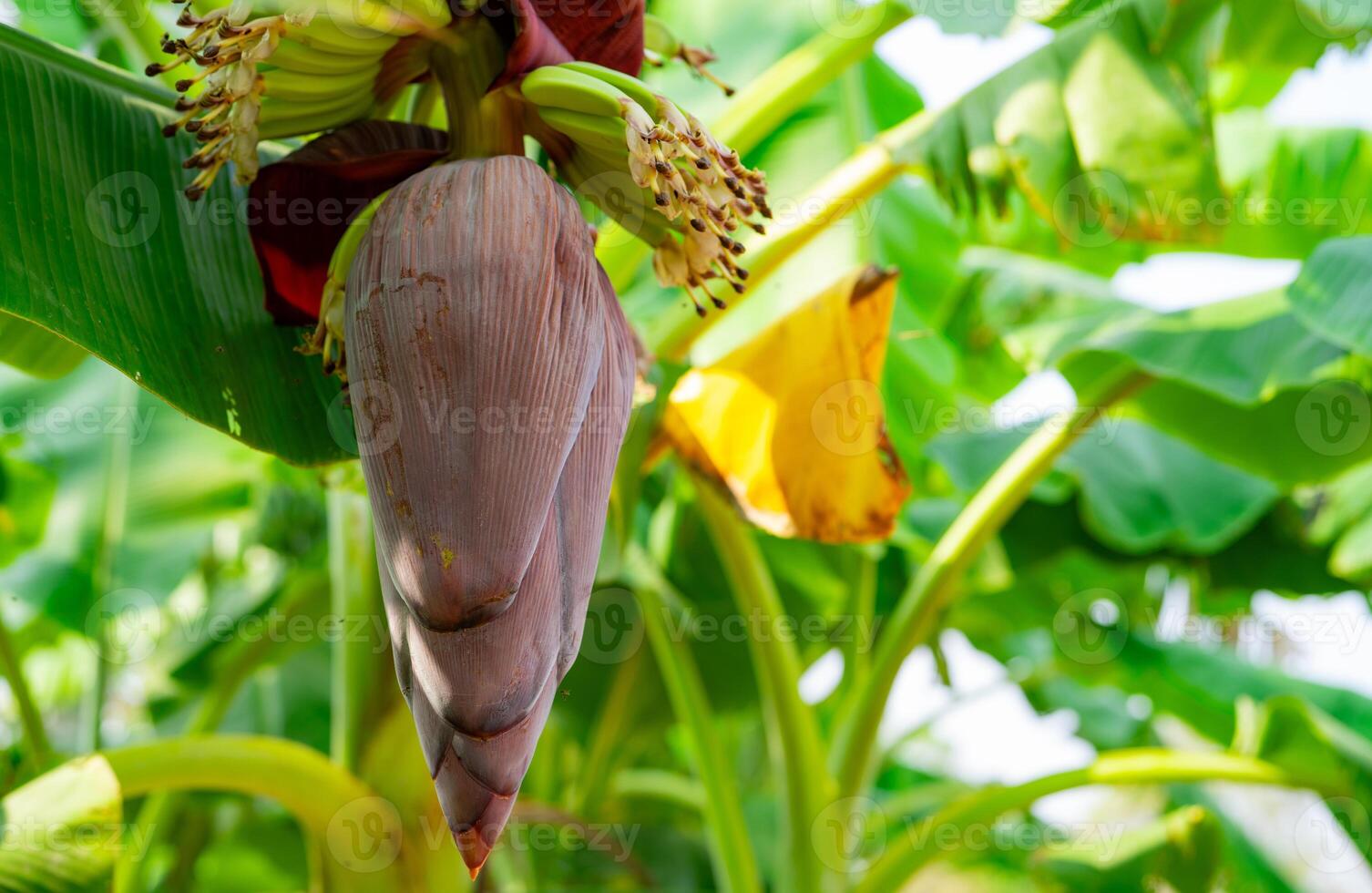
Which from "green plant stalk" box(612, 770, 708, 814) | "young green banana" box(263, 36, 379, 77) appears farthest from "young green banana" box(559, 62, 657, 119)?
"green plant stalk" box(612, 770, 708, 814)

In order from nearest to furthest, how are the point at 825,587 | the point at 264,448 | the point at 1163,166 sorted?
the point at 264,448 → the point at 1163,166 → the point at 825,587

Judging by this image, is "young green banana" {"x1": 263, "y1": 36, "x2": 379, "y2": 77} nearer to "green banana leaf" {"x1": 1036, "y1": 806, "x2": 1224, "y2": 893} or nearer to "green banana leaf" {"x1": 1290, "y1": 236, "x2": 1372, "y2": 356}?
"green banana leaf" {"x1": 1290, "y1": 236, "x2": 1372, "y2": 356}

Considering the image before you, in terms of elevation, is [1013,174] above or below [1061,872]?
above

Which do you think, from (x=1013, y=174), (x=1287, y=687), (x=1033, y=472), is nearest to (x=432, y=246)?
(x=1013, y=174)

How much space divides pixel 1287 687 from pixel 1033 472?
0.88 metres

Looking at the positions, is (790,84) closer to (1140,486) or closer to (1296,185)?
(1140,486)

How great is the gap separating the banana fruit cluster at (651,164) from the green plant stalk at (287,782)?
0.53 meters

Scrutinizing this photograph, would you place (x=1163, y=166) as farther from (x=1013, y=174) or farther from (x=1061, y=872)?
(x=1061, y=872)

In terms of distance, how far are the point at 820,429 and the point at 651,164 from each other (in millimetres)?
504

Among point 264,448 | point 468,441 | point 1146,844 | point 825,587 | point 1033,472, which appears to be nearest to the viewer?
point 468,441

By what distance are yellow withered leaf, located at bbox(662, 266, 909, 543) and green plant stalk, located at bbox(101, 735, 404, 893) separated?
1.33ft

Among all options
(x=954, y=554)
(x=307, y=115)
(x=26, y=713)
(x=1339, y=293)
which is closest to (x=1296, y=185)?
(x=1339, y=293)

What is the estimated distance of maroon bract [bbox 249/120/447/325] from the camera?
0.57 meters

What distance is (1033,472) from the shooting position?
1380 millimetres
